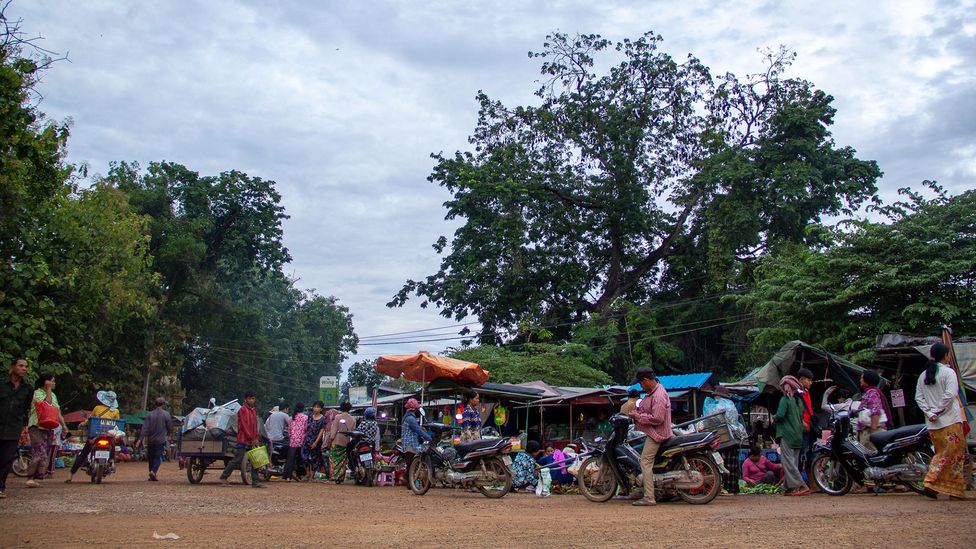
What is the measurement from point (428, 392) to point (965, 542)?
11.6 m

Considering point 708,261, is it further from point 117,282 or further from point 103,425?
point 103,425

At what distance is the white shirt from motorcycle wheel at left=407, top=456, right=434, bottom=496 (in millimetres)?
6469

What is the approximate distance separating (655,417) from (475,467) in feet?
10.3

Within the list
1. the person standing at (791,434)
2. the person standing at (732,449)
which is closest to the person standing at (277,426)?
the person standing at (732,449)

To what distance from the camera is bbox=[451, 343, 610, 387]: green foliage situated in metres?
24.4

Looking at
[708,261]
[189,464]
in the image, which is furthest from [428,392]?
[708,261]

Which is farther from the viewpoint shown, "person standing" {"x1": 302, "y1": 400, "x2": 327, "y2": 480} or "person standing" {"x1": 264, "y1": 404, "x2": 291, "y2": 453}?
"person standing" {"x1": 264, "y1": 404, "x2": 291, "y2": 453}

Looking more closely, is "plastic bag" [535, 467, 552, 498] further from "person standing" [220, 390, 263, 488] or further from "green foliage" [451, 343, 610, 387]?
"green foliage" [451, 343, 610, 387]

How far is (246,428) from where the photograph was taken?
12969 mm

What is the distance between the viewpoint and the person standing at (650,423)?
348 inches

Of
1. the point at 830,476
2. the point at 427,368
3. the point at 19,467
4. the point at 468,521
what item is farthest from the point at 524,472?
the point at 19,467

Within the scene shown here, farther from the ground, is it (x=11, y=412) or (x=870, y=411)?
(x=870, y=411)

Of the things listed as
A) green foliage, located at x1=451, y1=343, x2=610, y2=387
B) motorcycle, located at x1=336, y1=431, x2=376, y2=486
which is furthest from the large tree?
motorcycle, located at x1=336, y1=431, x2=376, y2=486

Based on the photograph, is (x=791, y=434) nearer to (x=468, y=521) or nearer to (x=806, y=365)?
(x=806, y=365)
